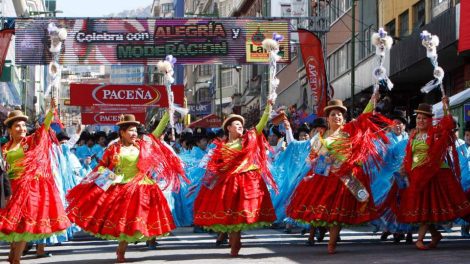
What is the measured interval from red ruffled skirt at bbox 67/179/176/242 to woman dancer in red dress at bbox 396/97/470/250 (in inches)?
115

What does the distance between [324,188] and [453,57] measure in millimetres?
15991

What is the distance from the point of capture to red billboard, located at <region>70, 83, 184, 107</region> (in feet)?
97.5

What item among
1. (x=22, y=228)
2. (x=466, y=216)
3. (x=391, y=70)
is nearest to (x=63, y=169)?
(x=22, y=228)

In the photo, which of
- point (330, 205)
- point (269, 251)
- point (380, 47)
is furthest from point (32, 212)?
point (380, 47)

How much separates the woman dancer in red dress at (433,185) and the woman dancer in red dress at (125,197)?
2937 mm

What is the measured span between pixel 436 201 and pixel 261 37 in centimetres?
1593

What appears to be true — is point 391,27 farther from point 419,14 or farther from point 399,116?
point 399,116

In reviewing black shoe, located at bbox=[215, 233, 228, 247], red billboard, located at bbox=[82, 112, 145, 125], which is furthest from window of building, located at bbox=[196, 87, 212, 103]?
black shoe, located at bbox=[215, 233, 228, 247]

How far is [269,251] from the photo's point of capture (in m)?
12.2

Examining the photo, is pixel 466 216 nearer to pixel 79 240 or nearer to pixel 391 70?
pixel 79 240

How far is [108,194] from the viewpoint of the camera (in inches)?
445

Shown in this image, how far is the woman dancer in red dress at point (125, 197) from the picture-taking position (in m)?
11.1

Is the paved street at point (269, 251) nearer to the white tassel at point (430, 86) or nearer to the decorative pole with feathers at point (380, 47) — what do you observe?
the white tassel at point (430, 86)

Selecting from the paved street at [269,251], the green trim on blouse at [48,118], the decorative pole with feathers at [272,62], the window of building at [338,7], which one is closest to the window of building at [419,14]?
the window of building at [338,7]
